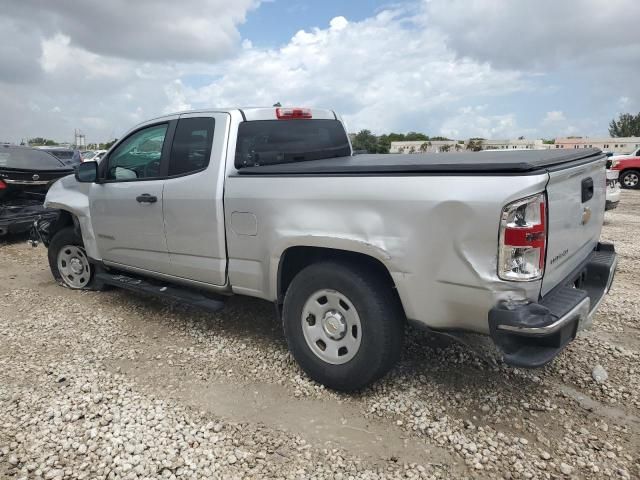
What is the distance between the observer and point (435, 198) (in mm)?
2605

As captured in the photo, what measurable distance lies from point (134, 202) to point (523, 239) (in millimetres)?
3245

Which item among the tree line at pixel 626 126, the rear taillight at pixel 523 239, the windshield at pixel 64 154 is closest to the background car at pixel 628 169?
the rear taillight at pixel 523 239

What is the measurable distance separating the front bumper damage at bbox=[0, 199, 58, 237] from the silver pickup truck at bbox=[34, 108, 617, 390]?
4204mm

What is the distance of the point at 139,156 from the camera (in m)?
4.45

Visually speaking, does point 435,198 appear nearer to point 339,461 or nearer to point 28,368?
point 339,461

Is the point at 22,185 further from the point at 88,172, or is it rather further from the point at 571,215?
the point at 571,215

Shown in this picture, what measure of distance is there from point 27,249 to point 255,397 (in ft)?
21.4

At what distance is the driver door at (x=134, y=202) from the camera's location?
4.16m

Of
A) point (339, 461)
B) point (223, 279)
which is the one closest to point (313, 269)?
point (223, 279)

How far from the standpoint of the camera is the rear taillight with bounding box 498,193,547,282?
2436 millimetres

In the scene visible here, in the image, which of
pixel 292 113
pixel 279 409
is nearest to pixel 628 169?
pixel 292 113

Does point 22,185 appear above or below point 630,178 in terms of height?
above

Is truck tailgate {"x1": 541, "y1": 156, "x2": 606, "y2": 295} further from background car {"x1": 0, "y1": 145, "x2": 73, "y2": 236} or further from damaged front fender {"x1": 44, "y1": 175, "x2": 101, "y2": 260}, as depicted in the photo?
background car {"x1": 0, "y1": 145, "x2": 73, "y2": 236}

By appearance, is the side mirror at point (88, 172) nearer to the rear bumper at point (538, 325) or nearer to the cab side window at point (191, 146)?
the cab side window at point (191, 146)
